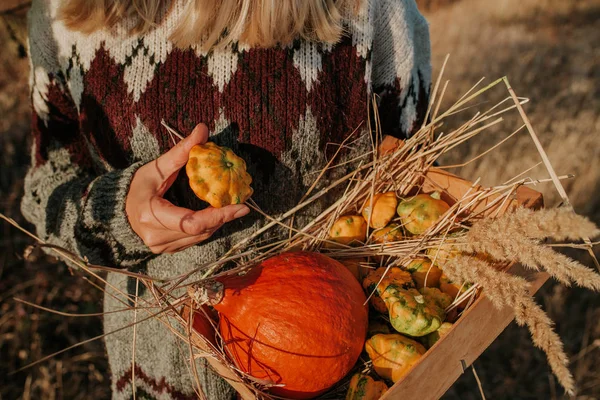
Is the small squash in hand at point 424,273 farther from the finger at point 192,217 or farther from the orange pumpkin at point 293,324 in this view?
the finger at point 192,217

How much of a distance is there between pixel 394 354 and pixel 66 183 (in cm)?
120

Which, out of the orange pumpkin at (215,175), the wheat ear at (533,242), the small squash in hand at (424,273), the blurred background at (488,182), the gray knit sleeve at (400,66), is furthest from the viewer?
the blurred background at (488,182)

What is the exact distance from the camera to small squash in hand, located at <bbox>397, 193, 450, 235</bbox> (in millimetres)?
1366

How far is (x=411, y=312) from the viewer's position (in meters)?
1.15

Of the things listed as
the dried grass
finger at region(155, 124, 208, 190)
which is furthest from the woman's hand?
the dried grass

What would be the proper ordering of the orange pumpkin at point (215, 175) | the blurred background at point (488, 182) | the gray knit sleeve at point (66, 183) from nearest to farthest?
the orange pumpkin at point (215, 175) → the gray knit sleeve at point (66, 183) → the blurred background at point (488, 182)

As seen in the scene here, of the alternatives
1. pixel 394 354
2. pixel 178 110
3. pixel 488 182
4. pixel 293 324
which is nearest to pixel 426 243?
pixel 394 354

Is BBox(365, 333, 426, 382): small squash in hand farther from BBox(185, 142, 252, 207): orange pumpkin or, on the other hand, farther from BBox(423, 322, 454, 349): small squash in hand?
BBox(185, 142, 252, 207): orange pumpkin

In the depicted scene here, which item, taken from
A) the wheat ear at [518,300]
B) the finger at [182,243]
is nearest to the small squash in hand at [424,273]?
the wheat ear at [518,300]

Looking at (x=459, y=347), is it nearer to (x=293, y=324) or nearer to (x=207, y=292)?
(x=293, y=324)

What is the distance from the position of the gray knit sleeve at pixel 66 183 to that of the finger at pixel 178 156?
14 centimetres

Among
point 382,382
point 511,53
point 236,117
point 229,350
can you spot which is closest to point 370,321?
point 382,382

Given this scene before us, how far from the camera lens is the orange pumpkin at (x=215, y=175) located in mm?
1203

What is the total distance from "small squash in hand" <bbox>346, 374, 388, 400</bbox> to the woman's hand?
49 cm
